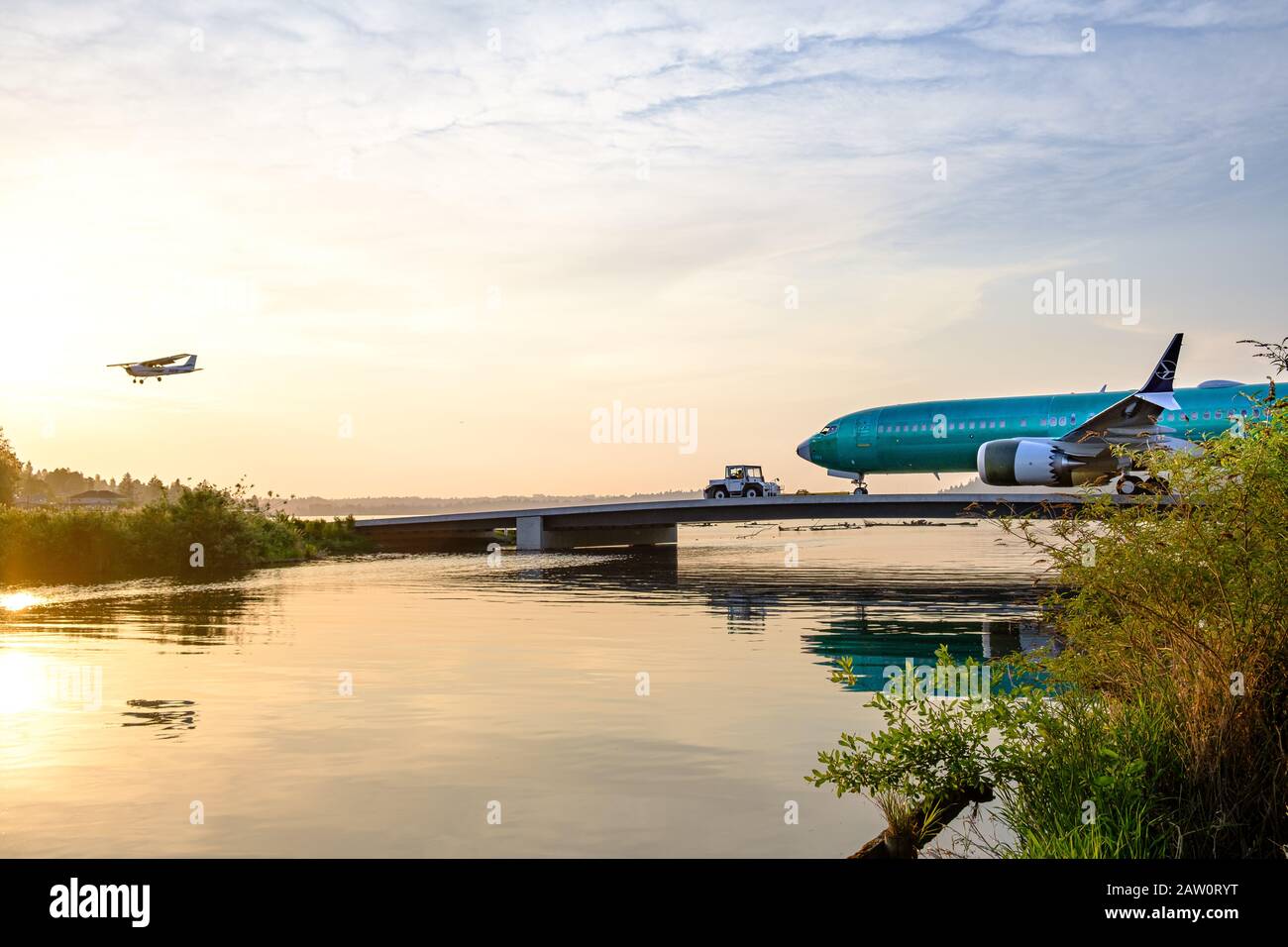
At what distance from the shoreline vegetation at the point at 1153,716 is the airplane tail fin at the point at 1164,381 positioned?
50.3 m

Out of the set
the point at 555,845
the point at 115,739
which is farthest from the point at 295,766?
the point at 555,845

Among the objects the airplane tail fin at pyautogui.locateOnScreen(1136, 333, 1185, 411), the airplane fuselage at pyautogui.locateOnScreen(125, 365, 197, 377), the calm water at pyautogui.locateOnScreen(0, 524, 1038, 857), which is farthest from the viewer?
the airplane fuselage at pyautogui.locateOnScreen(125, 365, 197, 377)

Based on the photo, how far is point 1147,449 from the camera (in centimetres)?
1293

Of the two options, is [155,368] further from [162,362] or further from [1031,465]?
[1031,465]

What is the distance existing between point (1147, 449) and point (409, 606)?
31675 millimetres

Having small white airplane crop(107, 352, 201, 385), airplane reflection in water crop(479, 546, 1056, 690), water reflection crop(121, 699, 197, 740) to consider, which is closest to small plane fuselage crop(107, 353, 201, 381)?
small white airplane crop(107, 352, 201, 385)

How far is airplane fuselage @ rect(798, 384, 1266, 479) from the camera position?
62719 millimetres

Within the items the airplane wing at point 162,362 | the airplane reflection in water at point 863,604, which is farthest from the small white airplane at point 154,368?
the airplane reflection in water at point 863,604

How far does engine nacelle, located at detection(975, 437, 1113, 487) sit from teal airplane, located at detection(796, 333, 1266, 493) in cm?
6

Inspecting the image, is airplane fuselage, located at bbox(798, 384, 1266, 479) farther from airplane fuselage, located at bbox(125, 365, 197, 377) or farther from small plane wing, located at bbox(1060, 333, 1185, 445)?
airplane fuselage, located at bbox(125, 365, 197, 377)

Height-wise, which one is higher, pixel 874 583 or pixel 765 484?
pixel 765 484
